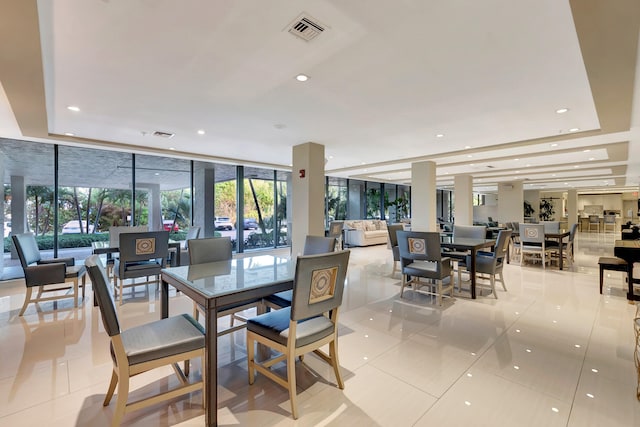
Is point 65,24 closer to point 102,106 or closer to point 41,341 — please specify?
point 102,106

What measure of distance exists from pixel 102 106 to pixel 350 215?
9664 millimetres

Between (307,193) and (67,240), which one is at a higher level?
(307,193)

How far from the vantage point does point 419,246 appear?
13.1 feet

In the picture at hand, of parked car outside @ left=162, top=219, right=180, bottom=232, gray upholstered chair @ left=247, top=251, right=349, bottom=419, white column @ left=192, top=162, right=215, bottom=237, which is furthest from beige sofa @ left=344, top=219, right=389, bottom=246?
gray upholstered chair @ left=247, top=251, right=349, bottom=419

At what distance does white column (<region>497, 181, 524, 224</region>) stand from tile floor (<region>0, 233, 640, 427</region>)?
29.4ft

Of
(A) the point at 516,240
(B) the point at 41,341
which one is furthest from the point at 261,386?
(A) the point at 516,240

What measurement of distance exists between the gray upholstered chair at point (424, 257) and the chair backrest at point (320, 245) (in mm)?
1503

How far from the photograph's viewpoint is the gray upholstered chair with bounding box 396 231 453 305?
3.83m

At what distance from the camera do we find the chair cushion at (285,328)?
1.91m

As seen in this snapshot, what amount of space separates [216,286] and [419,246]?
2.94 metres

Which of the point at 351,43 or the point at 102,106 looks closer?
the point at 351,43

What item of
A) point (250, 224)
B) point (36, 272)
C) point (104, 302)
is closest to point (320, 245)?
point (104, 302)

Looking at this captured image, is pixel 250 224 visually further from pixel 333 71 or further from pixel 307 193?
pixel 333 71

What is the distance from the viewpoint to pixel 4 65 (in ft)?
7.94
